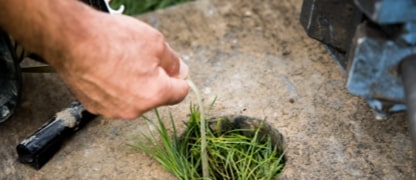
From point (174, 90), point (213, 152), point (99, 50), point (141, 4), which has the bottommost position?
point (141, 4)

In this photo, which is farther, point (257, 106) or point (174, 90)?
point (257, 106)

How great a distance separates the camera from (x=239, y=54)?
1.87 metres

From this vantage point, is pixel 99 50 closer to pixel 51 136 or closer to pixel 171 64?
pixel 171 64

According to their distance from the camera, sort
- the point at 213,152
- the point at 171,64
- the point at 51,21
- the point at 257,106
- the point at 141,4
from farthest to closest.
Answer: the point at 141,4, the point at 257,106, the point at 213,152, the point at 171,64, the point at 51,21

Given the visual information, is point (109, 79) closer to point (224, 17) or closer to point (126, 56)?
point (126, 56)

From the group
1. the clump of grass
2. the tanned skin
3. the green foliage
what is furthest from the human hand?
the green foliage

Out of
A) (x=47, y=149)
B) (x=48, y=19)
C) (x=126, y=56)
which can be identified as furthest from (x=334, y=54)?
(x=47, y=149)

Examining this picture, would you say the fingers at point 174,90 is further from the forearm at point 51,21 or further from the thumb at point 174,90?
the forearm at point 51,21

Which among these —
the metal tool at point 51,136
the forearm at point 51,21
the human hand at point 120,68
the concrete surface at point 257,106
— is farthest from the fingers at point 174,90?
the metal tool at point 51,136

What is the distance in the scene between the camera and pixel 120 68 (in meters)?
1.23

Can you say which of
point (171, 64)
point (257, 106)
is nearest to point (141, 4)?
point (257, 106)

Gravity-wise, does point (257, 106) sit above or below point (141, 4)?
above

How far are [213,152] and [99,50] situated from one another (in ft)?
1.54

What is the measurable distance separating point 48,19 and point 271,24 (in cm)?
87
